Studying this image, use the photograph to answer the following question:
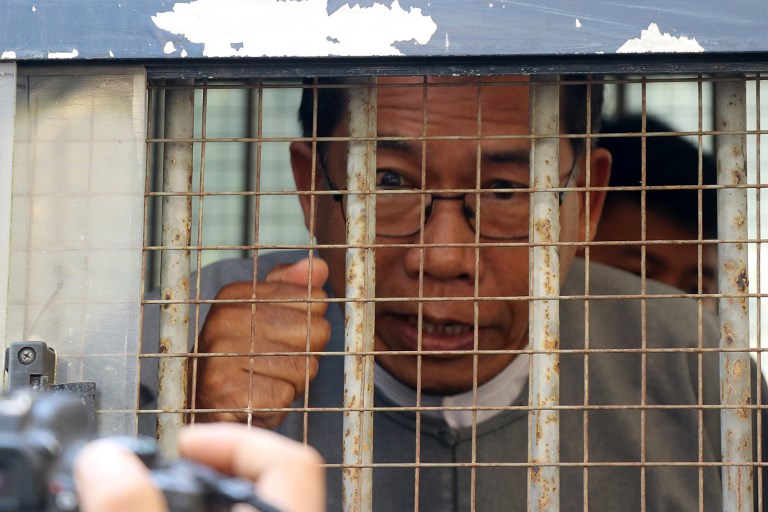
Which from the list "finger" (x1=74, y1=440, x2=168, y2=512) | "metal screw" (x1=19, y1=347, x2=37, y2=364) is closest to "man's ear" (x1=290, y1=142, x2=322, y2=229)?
"metal screw" (x1=19, y1=347, x2=37, y2=364)

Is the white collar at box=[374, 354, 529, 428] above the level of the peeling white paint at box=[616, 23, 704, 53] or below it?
below

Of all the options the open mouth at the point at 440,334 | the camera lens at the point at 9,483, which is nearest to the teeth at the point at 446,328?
the open mouth at the point at 440,334

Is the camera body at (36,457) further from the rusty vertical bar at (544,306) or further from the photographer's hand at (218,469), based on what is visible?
the rusty vertical bar at (544,306)

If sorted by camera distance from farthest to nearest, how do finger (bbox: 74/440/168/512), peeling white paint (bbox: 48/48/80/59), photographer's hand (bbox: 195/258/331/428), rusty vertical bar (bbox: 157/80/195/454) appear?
photographer's hand (bbox: 195/258/331/428) → rusty vertical bar (bbox: 157/80/195/454) → peeling white paint (bbox: 48/48/80/59) → finger (bbox: 74/440/168/512)

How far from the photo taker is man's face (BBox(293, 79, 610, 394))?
130 inches

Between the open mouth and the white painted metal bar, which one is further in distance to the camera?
the open mouth

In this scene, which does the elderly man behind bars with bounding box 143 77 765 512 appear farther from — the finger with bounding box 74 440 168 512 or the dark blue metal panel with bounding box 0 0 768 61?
the finger with bounding box 74 440 168 512

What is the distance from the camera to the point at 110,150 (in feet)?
9.52

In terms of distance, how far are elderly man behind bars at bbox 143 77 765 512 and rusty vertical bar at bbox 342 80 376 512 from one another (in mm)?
133

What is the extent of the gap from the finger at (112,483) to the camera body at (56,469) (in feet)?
0.07

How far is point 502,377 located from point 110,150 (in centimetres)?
169

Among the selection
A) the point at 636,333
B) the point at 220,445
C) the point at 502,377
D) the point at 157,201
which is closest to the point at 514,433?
the point at 502,377

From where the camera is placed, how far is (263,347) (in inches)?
133

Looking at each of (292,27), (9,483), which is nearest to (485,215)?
(292,27)
